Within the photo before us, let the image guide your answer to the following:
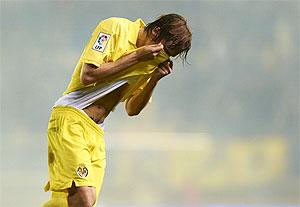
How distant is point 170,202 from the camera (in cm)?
451

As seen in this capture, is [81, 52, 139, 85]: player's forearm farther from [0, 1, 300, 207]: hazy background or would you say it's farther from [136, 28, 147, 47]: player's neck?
[0, 1, 300, 207]: hazy background

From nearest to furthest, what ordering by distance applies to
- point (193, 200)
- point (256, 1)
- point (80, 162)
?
point (80, 162)
point (193, 200)
point (256, 1)

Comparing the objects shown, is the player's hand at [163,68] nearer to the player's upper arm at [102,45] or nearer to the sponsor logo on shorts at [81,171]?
the player's upper arm at [102,45]

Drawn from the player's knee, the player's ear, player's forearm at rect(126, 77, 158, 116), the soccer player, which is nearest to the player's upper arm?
the soccer player

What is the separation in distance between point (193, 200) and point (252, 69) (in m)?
0.86

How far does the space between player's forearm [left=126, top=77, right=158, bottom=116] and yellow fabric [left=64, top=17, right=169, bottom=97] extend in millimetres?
143

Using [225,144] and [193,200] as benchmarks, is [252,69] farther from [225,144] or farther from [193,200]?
[193,200]

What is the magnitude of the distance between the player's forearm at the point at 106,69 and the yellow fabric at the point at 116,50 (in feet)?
0.06

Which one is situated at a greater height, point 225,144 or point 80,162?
point 225,144

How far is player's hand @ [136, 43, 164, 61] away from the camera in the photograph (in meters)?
2.50

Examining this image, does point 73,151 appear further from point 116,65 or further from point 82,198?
point 116,65

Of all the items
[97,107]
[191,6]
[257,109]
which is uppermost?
[191,6]

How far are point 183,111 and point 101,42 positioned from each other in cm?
223

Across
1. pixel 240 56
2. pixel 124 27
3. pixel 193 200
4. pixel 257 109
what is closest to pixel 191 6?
pixel 240 56
